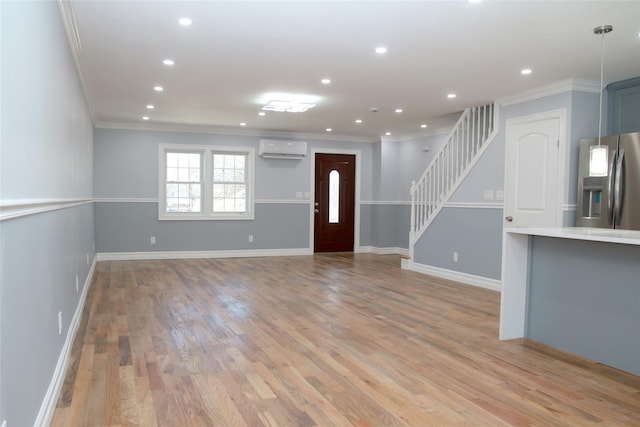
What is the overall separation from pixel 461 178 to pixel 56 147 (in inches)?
194

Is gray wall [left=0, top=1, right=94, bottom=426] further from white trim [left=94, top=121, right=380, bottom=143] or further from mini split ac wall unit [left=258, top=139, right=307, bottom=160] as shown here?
mini split ac wall unit [left=258, top=139, right=307, bottom=160]

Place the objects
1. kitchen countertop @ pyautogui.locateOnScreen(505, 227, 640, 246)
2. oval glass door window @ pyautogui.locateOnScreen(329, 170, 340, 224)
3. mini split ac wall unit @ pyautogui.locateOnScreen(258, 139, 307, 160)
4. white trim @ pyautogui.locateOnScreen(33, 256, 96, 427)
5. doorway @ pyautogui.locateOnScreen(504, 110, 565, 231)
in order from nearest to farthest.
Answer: white trim @ pyautogui.locateOnScreen(33, 256, 96, 427) < kitchen countertop @ pyautogui.locateOnScreen(505, 227, 640, 246) < doorway @ pyautogui.locateOnScreen(504, 110, 565, 231) < mini split ac wall unit @ pyautogui.locateOnScreen(258, 139, 307, 160) < oval glass door window @ pyautogui.locateOnScreen(329, 170, 340, 224)

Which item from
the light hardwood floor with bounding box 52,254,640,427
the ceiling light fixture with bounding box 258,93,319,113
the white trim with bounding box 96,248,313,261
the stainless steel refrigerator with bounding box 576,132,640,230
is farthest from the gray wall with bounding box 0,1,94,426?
the white trim with bounding box 96,248,313,261

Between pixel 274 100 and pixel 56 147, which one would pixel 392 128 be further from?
pixel 56 147

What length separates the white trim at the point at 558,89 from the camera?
4.90m

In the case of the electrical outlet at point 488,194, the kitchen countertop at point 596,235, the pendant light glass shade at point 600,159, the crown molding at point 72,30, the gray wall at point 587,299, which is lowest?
the gray wall at point 587,299

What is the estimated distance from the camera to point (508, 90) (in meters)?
5.31

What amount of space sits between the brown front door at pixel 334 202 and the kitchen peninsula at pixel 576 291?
5.91m

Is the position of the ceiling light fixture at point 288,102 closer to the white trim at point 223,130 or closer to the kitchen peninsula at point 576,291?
the white trim at point 223,130

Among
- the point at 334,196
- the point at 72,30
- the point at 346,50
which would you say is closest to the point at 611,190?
the point at 346,50

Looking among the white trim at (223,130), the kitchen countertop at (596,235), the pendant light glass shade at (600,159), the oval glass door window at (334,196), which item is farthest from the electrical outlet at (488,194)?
the oval glass door window at (334,196)

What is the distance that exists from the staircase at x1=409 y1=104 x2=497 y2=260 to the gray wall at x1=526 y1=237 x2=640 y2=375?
9.03 feet

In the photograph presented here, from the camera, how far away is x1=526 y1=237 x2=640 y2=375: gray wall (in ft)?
9.55

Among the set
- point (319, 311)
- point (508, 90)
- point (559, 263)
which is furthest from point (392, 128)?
point (559, 263)
